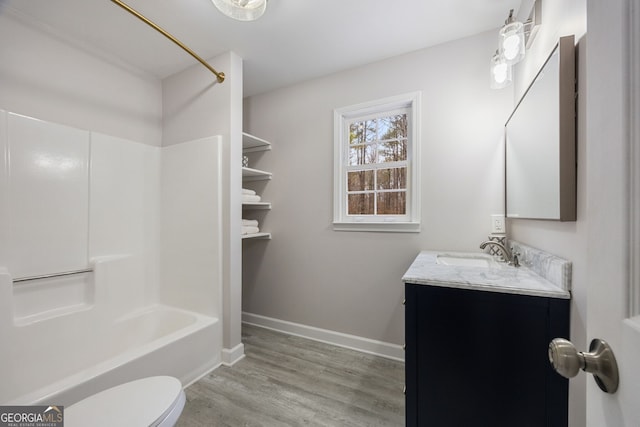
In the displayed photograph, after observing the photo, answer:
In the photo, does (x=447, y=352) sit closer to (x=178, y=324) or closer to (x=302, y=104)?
(x=178, y=324)

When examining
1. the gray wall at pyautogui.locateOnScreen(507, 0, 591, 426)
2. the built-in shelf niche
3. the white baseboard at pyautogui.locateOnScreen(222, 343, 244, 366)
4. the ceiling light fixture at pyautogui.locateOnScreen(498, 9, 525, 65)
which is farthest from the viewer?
the built-in shelf niche

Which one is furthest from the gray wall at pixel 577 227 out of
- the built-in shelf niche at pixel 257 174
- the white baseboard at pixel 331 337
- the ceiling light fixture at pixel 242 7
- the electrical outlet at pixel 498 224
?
the built-in shelf niche at pixel 257 174

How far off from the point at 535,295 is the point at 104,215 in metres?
2.79

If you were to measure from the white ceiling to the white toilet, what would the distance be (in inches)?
86.5

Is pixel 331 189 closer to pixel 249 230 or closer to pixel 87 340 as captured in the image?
pixel 249 230

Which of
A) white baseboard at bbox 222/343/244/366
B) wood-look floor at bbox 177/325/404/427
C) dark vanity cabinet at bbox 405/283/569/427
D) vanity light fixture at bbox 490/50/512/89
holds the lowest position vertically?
wood-look floor at bbox 177/325/404/427

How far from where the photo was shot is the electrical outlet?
70.2 inches

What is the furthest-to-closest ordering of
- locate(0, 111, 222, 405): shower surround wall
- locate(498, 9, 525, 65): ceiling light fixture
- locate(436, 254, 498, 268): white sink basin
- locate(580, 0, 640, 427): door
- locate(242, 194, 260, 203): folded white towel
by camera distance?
locate(242, 194, 260, 203): folded white towel < locate(436, 254, 498, 268): white sink basin < locate(0, 111, 222, 405): shower surround wall < locate(498, 9, 525, 65): ceiling light fixture < locate(580, 0, 640, 427): door

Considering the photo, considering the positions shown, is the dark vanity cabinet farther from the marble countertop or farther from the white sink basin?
the white sink basin

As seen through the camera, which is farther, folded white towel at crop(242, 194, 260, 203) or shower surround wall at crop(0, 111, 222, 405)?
folded white towel at crop(242, 194, 260, 203)

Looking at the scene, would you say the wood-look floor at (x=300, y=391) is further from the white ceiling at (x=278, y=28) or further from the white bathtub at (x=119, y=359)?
the white ceiling at (x=278, y=28)

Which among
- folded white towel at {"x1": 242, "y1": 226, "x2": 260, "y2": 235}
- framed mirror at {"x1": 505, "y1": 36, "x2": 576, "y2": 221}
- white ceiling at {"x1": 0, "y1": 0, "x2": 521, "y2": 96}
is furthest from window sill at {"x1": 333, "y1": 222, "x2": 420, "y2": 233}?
white ceiling at {"x1": 0, "y1": 0, "x2": 521, "y2": 96}

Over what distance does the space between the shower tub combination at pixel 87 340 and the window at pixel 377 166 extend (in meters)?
1.52

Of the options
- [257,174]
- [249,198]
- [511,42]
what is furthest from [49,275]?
[511,42]
